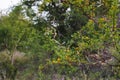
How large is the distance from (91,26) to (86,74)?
3.65 metres

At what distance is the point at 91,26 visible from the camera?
4.14 m

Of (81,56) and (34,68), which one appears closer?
(81,56)

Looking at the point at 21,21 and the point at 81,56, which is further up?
the point at 81,56

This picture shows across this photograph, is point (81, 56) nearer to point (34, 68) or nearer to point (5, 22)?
point (34, 68)

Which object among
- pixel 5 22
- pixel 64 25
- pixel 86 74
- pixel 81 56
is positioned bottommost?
pixel 5 22

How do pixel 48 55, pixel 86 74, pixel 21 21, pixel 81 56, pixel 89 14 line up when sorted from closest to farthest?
1. pixel 89 14
2. pixel 81 56
3. pixel 86 74
4. pixel 48 55
5. pixel 21 21

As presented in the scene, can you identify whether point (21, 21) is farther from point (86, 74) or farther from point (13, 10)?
point (86, 74)

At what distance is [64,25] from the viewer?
14.0 m

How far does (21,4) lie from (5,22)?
321 cm

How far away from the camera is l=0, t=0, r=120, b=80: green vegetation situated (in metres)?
4.09

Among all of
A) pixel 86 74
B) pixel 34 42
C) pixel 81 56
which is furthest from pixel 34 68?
pixel 81 56

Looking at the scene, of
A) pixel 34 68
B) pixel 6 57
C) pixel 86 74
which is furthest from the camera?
pixel 6 57

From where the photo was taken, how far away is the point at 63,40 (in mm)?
10148

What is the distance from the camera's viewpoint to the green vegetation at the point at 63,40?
4086 mm
